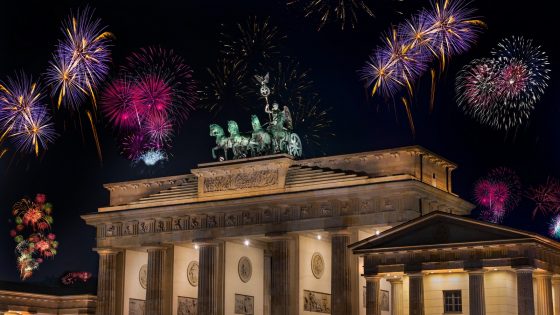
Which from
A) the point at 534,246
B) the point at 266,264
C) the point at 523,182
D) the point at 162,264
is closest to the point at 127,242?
the point at 162,264

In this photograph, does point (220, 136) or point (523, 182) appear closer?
point (220, 136)

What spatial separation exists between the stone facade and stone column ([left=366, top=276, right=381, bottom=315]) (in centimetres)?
951

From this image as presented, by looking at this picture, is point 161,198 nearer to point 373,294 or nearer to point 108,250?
point 108,250

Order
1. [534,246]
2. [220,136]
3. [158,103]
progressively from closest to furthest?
[534,246], [158,103], [220,136]

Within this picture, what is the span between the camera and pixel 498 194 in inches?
2601

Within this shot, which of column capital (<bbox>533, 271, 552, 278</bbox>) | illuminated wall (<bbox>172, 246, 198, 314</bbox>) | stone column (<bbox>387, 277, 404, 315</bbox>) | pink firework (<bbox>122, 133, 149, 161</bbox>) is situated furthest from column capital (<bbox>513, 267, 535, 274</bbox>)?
illuminated wall (<bbox>172, 246, 198, 314</bbox>)

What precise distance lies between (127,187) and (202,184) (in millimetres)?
8022

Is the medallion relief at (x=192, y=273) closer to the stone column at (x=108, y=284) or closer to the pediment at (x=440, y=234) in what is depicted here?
the stone column at (x=108, y=284)

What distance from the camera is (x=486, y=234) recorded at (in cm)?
4681

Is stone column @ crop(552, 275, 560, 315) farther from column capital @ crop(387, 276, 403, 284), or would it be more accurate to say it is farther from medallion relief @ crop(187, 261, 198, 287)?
medallion relief @ crop(187, 261, 198, 287)

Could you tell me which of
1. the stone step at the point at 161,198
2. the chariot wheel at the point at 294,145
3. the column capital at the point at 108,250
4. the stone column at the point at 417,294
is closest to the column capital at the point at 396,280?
the stone column at the point at 417,294

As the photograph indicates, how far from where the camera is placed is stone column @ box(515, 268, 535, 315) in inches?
1791

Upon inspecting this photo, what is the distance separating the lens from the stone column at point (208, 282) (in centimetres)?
6719

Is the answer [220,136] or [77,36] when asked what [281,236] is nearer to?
[220,136]
